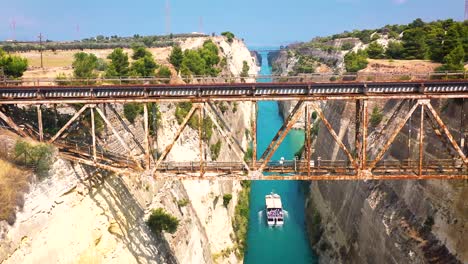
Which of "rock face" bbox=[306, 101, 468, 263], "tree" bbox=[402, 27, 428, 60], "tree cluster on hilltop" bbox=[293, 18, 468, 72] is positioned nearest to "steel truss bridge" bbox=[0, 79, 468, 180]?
"rock face" bbox=[306, 101, 468, 263]

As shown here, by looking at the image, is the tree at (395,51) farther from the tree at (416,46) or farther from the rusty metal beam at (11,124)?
the rusty metal beam at (11,124)

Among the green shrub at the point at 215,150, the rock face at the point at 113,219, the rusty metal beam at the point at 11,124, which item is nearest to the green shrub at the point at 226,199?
the rock face at the point at 113,219

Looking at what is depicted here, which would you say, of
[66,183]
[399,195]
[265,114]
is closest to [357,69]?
[399,195]

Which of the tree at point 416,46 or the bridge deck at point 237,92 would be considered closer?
the bridge deck at point 237,92

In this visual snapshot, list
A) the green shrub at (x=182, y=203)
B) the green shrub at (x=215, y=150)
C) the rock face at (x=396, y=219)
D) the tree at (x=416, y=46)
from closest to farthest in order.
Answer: the rock face at (x=396, y=219) < the green shrub at (x=182, y=203) < the green shrub at (x=215, y=150) < the tree at (x=416, y=46)

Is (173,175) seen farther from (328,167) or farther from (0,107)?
(0,107)

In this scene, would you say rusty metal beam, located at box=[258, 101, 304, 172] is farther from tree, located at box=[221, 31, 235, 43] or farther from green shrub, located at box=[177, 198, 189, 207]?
tree, located at box=[221, 31, 235, 43]

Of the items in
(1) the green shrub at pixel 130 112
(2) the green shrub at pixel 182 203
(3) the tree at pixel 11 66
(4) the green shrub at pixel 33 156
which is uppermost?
(3) the tree at pixel 11 66

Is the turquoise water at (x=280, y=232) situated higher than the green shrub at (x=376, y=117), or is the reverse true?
the green shrub at (x=376, y=117)
